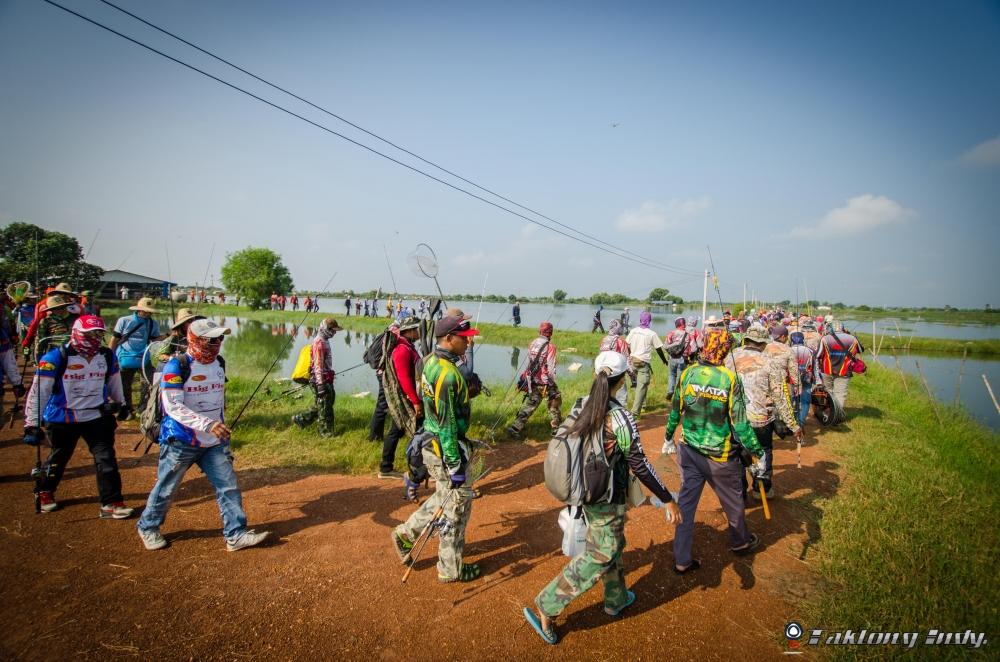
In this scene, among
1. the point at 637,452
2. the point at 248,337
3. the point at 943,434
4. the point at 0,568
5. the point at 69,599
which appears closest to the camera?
the point at 637,452

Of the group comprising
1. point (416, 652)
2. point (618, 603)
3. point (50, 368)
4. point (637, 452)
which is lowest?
point (416, 652)

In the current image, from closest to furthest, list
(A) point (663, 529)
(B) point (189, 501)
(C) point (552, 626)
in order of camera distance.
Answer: (C) point (552, 626)
(A) point (663, 529)
(B) point (189, 501)

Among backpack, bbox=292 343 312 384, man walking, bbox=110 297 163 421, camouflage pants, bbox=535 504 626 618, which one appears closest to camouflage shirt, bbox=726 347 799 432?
camouflage pants, bbox=535 504 626 618

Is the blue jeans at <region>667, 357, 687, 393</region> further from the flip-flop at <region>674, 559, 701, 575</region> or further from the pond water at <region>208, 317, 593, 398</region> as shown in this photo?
the flip-flop at <region>674, 559, 701, 575</region>

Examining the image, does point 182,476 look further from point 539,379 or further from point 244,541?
point 539,379

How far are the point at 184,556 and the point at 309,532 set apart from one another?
3.37ft

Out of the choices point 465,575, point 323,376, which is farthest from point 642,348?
point 323,376

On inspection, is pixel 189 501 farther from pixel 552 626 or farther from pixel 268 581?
pixel 552 626

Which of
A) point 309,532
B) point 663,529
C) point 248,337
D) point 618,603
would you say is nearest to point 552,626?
point 618,603

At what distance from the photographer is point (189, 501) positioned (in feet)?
15.3

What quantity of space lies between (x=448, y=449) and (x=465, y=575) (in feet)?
3.93

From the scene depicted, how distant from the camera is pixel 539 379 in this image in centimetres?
716

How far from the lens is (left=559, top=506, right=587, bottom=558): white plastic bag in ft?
8.96

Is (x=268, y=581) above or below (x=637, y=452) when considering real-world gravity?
below
